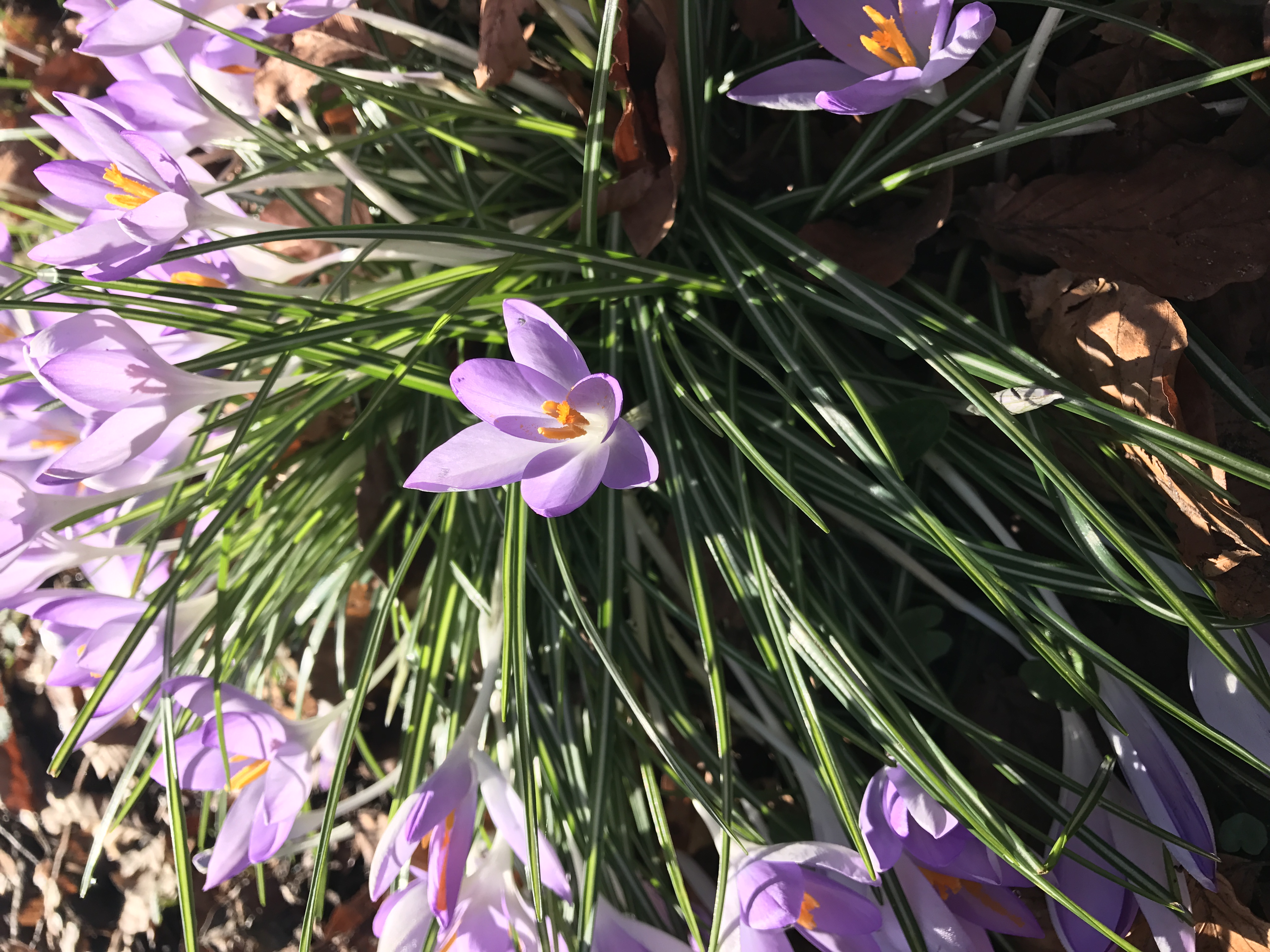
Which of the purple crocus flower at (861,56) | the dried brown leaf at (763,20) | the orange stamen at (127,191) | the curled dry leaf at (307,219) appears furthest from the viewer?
the curled dry leaf at (307,219)

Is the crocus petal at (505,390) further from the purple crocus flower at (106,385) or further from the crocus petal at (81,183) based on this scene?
the crocus petal at (81,183)

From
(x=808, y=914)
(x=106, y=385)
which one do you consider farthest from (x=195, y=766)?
(x=808, y=914)

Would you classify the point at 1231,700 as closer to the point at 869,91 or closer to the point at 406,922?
the point at 869,91

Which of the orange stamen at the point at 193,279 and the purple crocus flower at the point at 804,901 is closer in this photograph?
the purple crocus flower at the point at 804,901

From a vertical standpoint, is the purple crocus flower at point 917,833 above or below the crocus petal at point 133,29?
below

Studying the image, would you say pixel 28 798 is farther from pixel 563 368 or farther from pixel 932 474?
pixel 932 474

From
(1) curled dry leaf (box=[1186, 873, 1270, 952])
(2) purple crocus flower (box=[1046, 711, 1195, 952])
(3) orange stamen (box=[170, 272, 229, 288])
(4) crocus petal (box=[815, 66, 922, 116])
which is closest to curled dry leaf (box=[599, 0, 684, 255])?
(4) crocus petal (box=[815, 66, 922, 116])

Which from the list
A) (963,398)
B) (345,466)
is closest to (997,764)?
(963,398)

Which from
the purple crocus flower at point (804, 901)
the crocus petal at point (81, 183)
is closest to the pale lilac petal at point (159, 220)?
the crocus petal at point (81, 183)
